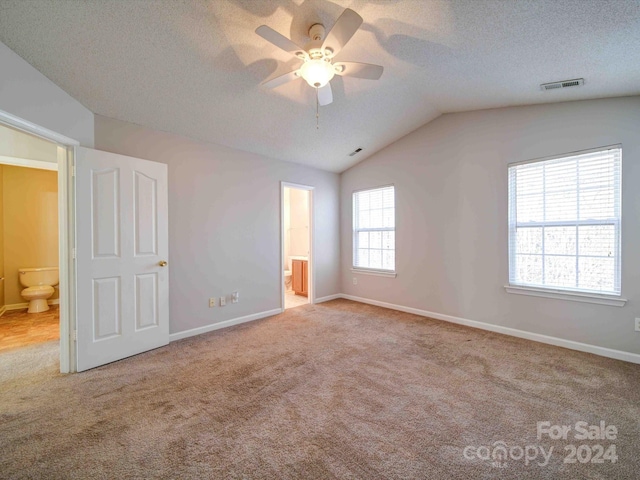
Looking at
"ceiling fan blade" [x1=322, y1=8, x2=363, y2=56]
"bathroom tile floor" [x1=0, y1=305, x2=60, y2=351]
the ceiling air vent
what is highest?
the ceiling air vent

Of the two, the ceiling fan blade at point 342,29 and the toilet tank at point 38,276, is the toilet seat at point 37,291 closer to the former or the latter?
the toilet tank at point 38,276

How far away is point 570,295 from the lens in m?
2.96

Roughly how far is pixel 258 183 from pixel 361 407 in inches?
127

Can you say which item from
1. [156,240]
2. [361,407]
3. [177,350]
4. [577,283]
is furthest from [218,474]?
[577,283]

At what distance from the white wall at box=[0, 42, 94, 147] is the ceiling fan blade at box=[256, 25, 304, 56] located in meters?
1.85

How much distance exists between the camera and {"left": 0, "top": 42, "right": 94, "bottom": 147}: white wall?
1913 mm

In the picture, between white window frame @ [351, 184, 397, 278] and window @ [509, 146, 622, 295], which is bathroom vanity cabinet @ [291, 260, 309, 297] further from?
window @ [509, 146, 622, 295]

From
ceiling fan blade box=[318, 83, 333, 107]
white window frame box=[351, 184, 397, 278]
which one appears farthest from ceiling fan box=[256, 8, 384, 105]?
white window frame box=[351, 184, 397, 278]

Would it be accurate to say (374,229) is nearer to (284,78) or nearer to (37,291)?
(284,78)

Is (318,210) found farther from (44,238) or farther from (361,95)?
(44,238)

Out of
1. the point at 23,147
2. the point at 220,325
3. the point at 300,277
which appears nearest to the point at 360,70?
the point at 220,325

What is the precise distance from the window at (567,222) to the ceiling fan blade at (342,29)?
9.00 ft

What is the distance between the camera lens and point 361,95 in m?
3.14

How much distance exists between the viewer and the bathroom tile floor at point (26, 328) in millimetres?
3213
